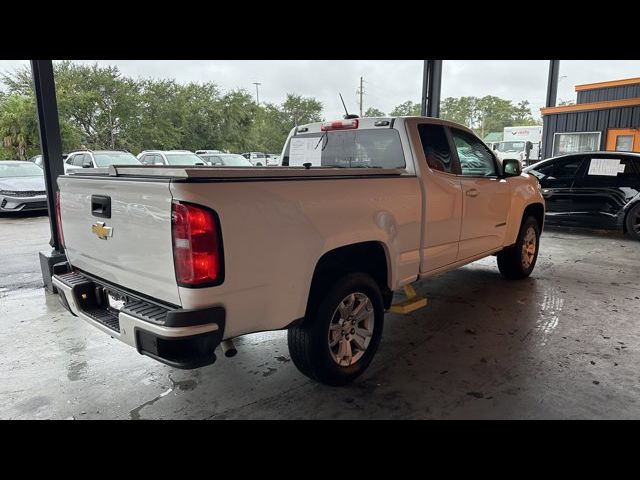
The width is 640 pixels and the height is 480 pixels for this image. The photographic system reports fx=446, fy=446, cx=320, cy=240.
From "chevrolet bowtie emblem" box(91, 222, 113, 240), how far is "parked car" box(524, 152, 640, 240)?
28.5 feet

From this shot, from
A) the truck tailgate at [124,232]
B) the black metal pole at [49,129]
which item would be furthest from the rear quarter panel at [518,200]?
the black metal pole at [49,129]

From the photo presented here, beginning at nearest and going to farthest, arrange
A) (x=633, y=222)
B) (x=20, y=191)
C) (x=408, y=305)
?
(x=408, y=305), (x=633, y=222), (x=20, y=191)

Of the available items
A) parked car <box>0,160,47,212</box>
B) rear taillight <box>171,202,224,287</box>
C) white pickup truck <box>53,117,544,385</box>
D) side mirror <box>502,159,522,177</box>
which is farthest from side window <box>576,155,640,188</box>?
parked car <box>0,160,47,212</box>

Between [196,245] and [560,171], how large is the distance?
8812mm

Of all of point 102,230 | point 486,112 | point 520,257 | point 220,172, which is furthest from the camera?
point 486,112

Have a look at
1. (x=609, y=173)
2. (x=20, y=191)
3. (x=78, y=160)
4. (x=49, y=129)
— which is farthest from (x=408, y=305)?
(x=78, y=160)

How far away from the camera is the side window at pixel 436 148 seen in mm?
3768

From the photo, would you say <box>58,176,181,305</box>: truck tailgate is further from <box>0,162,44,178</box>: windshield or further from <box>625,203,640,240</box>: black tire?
<box>0,162,44,178</box>: windshield

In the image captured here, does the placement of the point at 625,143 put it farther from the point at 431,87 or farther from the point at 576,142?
the point at 431,87

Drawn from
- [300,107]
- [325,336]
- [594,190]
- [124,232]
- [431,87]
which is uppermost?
[300,107]

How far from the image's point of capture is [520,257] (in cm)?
555
